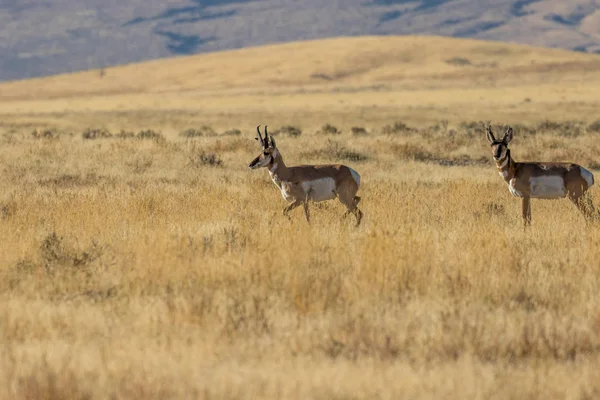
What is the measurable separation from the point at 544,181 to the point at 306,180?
2913 mm

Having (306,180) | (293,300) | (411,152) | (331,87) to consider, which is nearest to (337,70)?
(331,87)

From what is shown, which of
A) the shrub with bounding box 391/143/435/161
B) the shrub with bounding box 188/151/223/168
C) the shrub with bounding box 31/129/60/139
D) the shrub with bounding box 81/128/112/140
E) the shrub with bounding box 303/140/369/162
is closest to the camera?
the shrub with bounding box 188/151/223/168

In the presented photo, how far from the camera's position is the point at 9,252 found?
9227 millimetres

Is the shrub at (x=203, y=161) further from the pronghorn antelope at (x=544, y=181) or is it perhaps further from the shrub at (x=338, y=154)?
the pronghorn antelope at (x=544, y=181)

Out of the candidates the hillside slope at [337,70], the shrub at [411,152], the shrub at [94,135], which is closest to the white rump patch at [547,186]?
the shrub at [411,152]

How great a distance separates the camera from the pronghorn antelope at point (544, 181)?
38.5 ft

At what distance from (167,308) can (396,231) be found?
3399 millimetres

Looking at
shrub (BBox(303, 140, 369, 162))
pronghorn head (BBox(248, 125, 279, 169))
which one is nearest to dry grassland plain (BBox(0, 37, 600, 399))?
pronghorn head (BBox(248, 125, 279, 169))

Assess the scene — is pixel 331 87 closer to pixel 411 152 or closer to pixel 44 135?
pixel 44 135

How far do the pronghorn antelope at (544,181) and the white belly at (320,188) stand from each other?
6.56 feet

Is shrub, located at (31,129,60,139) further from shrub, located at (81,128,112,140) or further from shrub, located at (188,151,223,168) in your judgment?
shrub, located at (188,151,223,168)

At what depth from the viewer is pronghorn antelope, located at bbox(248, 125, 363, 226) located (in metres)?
11.6

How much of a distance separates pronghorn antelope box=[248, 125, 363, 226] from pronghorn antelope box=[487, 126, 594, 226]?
182 centimetres

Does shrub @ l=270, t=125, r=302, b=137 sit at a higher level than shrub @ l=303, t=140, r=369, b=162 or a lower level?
lower
